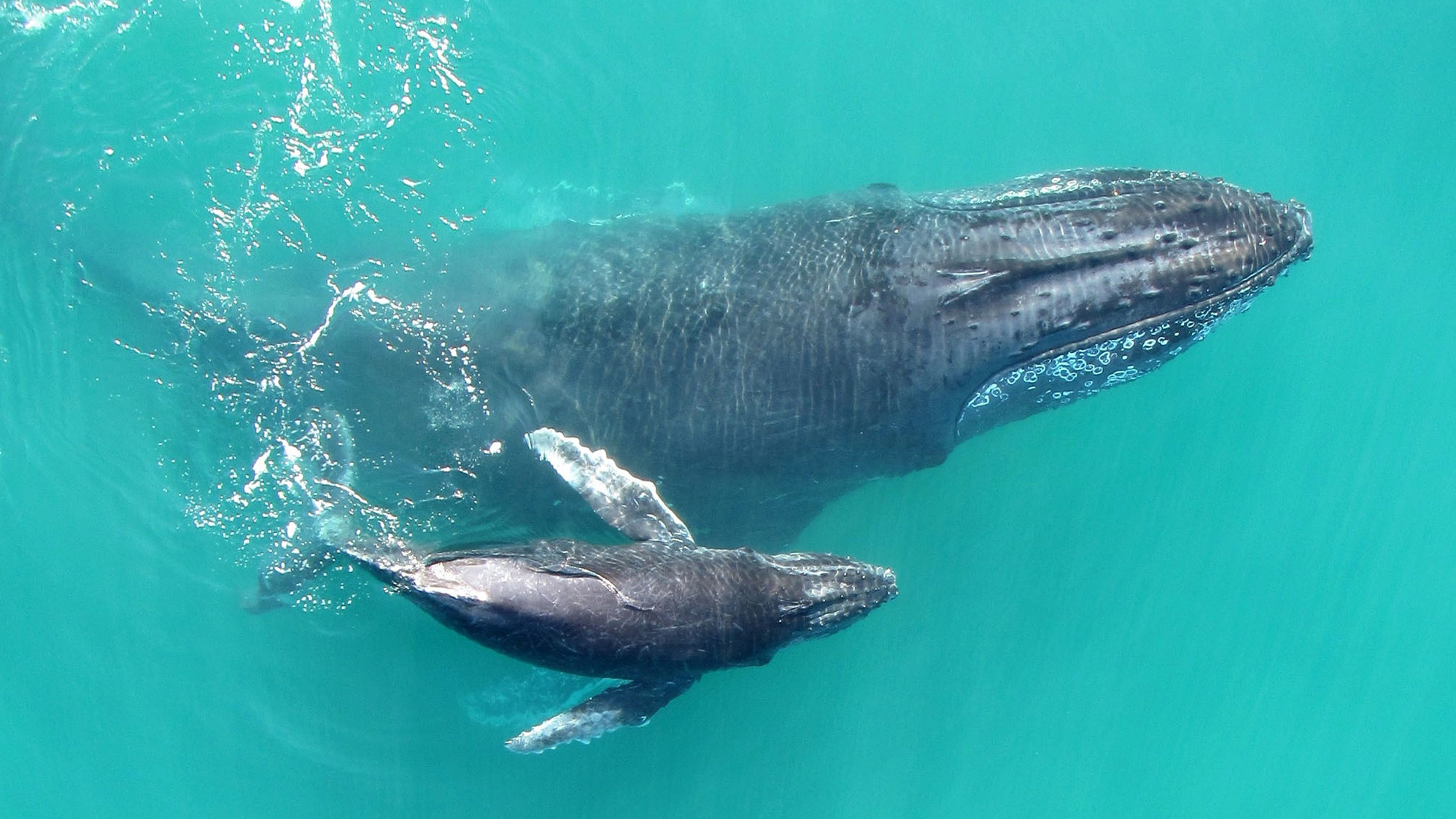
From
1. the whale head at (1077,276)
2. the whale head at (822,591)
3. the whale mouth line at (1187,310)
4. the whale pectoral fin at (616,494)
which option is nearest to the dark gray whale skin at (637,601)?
the whale head at (822,591)

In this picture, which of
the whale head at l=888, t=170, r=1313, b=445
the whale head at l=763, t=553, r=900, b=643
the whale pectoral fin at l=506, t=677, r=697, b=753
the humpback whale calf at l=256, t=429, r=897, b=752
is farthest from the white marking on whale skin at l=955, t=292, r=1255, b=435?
the whale pectoral fin at l=506, t=677, r=697, b=753

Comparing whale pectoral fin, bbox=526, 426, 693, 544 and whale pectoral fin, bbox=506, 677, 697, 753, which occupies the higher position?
whale pectoral fin, bbox=526, 426, 693, 544

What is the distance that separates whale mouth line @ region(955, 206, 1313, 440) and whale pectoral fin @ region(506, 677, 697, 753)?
200 inches

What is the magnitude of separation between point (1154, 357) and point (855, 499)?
222 inches

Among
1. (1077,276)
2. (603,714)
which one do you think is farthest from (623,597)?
(1077,276)

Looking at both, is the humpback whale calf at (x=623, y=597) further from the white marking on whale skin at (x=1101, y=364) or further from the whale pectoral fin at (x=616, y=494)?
the white marking on whale skin at (x=1101, y=364)

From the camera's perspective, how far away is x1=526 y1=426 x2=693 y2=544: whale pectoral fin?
1050cm

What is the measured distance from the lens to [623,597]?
9102 millimetres

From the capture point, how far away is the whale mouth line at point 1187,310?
9.91 m

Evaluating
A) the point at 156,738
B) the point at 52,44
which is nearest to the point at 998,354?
the point at 52,44

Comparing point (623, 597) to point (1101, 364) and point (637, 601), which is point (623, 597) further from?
point (1101, 364)

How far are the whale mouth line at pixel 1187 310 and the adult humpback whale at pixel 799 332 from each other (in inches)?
1.1

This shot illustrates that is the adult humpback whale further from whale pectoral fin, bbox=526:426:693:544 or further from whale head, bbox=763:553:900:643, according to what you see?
whale head, bbox=763:553:900:643

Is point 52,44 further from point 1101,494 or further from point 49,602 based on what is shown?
point 1101,494
